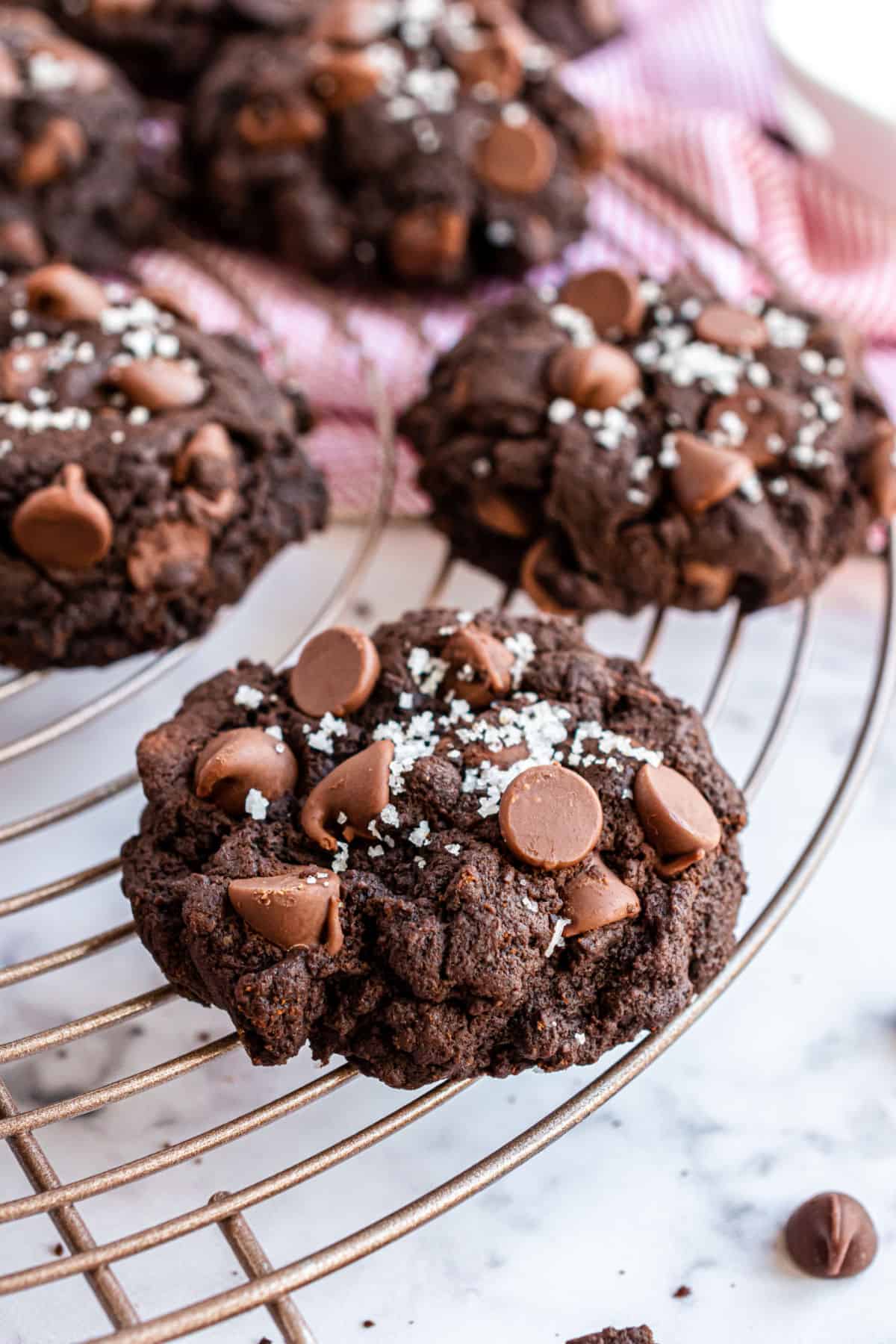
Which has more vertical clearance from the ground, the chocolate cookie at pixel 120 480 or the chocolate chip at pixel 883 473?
the chocolate chip at pixel 883 473

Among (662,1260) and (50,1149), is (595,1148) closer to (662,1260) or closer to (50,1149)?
(662,1260)

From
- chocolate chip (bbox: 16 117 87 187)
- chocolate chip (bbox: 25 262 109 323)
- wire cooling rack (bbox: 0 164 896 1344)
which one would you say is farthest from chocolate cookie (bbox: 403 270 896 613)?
chocolate chip (bbox: 16 117 87 187)

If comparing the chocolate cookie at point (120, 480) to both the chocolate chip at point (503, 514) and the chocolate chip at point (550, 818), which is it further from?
the chocolate chip at point (550, 818)

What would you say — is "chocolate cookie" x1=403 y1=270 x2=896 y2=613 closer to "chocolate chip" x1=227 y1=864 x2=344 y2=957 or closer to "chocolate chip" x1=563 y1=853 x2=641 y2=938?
"chocolate chip" x1=563 y1=853 x2=641 y2=938

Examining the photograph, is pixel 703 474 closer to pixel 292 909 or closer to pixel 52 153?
pixel 292 909

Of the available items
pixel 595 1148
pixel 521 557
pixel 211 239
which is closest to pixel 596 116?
pixel 211 239

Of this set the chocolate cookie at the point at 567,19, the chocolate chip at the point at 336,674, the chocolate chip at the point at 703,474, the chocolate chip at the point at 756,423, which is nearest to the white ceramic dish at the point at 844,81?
the chocolate cookie at the point at 567,19
